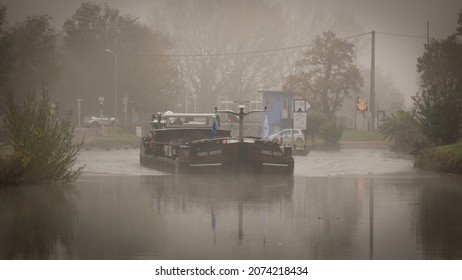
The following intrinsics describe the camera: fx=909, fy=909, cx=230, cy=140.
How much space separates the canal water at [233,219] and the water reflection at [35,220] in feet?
0.06

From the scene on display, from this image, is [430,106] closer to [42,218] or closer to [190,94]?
[42,218]

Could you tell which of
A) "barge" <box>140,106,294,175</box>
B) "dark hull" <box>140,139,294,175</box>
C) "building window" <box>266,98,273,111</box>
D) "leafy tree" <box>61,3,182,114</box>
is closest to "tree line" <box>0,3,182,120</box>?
"leafy tree" <box>61,3,182,114</box>

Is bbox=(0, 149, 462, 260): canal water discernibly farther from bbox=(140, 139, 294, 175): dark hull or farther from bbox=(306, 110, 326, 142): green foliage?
bbox=(306, 110, 326, 142): green foliage

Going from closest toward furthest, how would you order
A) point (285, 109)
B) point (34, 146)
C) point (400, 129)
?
point (34, 146), point (400, 129), point (285, 109)

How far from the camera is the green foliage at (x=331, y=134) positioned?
194 feet

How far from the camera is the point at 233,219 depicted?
16.4 meters

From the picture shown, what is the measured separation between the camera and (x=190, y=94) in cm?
10306

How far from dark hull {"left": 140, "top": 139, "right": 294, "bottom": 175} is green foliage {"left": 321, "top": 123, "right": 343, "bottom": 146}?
29746mm

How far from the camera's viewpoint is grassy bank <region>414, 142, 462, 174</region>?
102ft

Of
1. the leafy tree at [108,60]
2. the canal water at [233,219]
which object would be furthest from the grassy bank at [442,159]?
the leafy tree at [108,60]

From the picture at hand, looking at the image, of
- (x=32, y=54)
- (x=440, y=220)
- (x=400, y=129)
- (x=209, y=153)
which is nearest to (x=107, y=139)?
(x=32, y=54)

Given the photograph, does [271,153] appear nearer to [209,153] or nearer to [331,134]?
[209,153]

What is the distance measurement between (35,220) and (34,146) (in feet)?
24.7

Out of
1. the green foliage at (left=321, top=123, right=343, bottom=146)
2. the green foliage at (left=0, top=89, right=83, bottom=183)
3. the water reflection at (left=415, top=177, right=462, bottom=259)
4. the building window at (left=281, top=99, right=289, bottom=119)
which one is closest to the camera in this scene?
the water reflection at (left=415, top=177, right=462, bottom=259)
